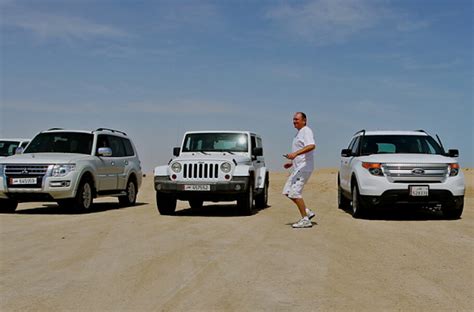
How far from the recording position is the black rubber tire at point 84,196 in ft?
43.1

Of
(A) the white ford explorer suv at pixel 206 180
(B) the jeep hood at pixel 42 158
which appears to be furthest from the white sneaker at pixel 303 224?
(B) the jeep hood at pixel 42 158

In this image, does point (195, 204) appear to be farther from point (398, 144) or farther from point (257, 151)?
point (398, 144)

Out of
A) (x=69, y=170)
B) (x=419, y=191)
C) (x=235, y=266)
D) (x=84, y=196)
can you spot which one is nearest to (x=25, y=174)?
(x=69, y=170)

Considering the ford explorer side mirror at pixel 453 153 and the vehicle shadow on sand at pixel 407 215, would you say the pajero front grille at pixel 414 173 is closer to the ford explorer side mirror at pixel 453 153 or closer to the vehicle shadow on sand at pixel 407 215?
the vehicle shadow on sand at pixel 407 215

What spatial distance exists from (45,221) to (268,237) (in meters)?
4.75

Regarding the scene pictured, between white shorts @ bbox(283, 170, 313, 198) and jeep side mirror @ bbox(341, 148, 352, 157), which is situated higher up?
jeep side mirror @ bbox(341, 148, 352, 157)

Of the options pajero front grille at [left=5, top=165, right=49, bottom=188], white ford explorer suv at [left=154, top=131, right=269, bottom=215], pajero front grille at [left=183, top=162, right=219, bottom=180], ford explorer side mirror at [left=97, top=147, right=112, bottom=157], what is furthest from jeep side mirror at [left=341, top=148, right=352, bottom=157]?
pajero front grille at [left=5, top=165, right=49, bottom=188]

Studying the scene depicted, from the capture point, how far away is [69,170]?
12930 mm

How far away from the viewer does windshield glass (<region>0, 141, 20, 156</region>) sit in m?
18.4

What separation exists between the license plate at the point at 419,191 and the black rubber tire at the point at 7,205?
8.55 metres

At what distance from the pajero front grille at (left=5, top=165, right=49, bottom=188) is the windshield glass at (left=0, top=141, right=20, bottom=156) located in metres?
5.85

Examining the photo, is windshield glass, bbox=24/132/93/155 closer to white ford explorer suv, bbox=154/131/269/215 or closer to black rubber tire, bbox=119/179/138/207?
black rubber tire, bbox=119/179/138/207

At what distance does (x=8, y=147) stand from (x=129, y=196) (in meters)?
4.86

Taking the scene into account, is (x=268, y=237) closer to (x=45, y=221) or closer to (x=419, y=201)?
(x=419, y=201)
